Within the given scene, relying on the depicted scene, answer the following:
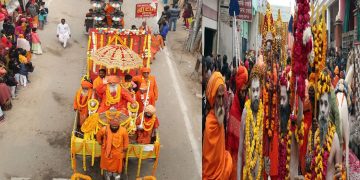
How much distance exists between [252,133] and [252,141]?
8 centimetres

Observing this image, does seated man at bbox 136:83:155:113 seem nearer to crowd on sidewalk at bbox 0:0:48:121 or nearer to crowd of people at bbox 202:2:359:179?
crowd of people at bbox 202:2:359:179

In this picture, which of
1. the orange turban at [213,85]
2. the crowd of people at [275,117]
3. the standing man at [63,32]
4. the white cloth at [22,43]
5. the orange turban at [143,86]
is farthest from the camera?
the standing man at [63,32]

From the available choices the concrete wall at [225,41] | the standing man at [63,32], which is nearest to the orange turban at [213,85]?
the concrete wall at [225,41]

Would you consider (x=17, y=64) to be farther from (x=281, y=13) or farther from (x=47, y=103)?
(x=281, y=13)

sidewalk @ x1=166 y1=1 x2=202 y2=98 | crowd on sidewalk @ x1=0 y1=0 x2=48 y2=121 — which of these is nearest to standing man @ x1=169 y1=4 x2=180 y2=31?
sidewalk @ x1=166 y1=1 x2=202 y2=98

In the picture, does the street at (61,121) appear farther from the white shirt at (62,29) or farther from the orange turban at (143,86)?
the orange turban at (143,86)

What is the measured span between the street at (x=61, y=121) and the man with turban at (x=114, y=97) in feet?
2.98

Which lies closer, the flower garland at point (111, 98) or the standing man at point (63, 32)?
the flower garland at point (111, 98)

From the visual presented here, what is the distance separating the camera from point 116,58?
735 cm

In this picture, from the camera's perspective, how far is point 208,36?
4598 mm

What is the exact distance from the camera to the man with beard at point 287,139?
5223 millimetres

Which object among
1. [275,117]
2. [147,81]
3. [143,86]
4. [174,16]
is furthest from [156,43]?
[275,117]

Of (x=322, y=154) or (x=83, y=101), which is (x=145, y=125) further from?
(x=322, y=154)

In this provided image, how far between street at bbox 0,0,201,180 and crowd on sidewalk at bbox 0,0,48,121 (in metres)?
0.21
